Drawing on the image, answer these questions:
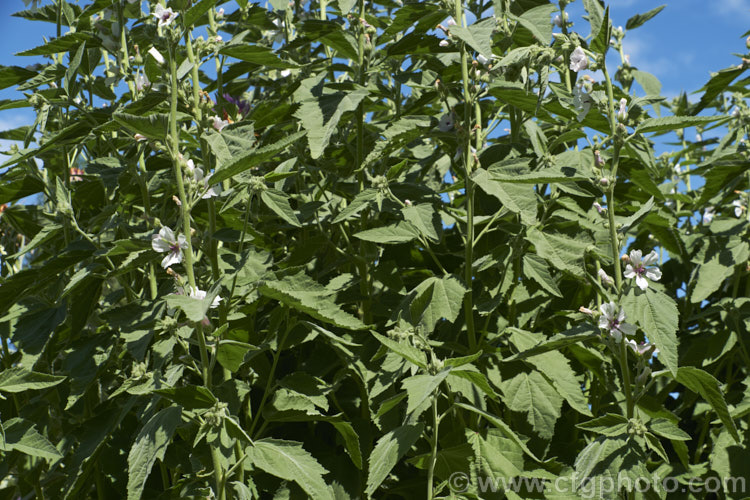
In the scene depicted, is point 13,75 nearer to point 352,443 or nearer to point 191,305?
point 191,305

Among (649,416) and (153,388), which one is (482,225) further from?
(153,388)

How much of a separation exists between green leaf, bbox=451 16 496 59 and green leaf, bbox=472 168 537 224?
0.39m

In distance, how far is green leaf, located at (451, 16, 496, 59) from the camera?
2.18 metres

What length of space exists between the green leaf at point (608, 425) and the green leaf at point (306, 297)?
Result: 0.76 m

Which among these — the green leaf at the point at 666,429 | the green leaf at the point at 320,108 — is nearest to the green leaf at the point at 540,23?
the green leaf at the point at 320,108

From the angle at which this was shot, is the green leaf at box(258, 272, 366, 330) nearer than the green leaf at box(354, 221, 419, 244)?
Yes

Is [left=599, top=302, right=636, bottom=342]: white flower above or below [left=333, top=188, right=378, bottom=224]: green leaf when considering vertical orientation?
below

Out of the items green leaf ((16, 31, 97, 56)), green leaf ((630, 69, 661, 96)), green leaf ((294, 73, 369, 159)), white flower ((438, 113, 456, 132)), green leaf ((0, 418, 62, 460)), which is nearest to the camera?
green leaf ((0, 418, 62, 460))

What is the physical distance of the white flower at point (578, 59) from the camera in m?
2.35

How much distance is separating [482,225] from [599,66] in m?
0.84

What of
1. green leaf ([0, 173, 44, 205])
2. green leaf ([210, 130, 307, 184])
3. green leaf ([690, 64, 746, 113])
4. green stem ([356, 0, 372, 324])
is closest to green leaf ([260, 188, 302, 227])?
green leaf ([210, 130, 307, 184])

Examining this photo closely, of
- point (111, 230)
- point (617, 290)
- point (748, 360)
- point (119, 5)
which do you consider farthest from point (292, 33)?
point (748, 360)

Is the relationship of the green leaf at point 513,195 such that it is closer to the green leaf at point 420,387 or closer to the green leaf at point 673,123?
the green leaf at point 673,123

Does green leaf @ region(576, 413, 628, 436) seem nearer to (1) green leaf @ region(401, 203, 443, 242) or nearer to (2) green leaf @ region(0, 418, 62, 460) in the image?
(1) green leaf @ region(401, 203, 443, 242)
